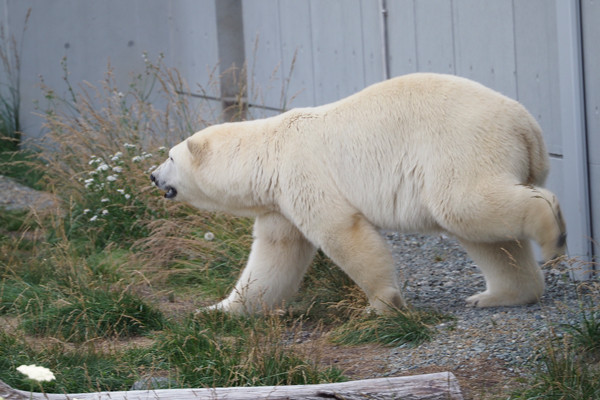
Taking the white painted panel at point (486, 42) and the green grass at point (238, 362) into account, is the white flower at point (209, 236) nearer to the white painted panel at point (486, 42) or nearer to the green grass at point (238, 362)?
the green grass at point (238, 362)

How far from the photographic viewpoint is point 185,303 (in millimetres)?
5594

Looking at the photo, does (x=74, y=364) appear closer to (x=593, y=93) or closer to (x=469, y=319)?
(x=469, y=319)

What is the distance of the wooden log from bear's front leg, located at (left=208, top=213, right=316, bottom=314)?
1.87 metres

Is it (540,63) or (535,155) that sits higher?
(540,63)

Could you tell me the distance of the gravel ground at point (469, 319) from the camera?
3.90 metres

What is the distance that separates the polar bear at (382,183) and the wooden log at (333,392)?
3.75 feet

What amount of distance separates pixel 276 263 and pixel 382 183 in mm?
810

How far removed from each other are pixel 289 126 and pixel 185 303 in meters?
1.46

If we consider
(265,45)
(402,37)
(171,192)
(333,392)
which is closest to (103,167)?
(171,192)

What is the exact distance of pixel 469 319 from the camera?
4.54 metres

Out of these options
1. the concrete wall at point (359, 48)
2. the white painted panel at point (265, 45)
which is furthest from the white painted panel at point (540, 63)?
the white painted panel at point (265, 45)

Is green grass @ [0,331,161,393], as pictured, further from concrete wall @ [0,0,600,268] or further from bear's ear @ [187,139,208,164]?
concrete wall @ [0,0,600,268]

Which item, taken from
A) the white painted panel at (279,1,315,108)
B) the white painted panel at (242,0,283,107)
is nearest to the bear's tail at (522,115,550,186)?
the white painted panel at (279,1,315,108)

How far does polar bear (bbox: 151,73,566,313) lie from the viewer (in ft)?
14.1
